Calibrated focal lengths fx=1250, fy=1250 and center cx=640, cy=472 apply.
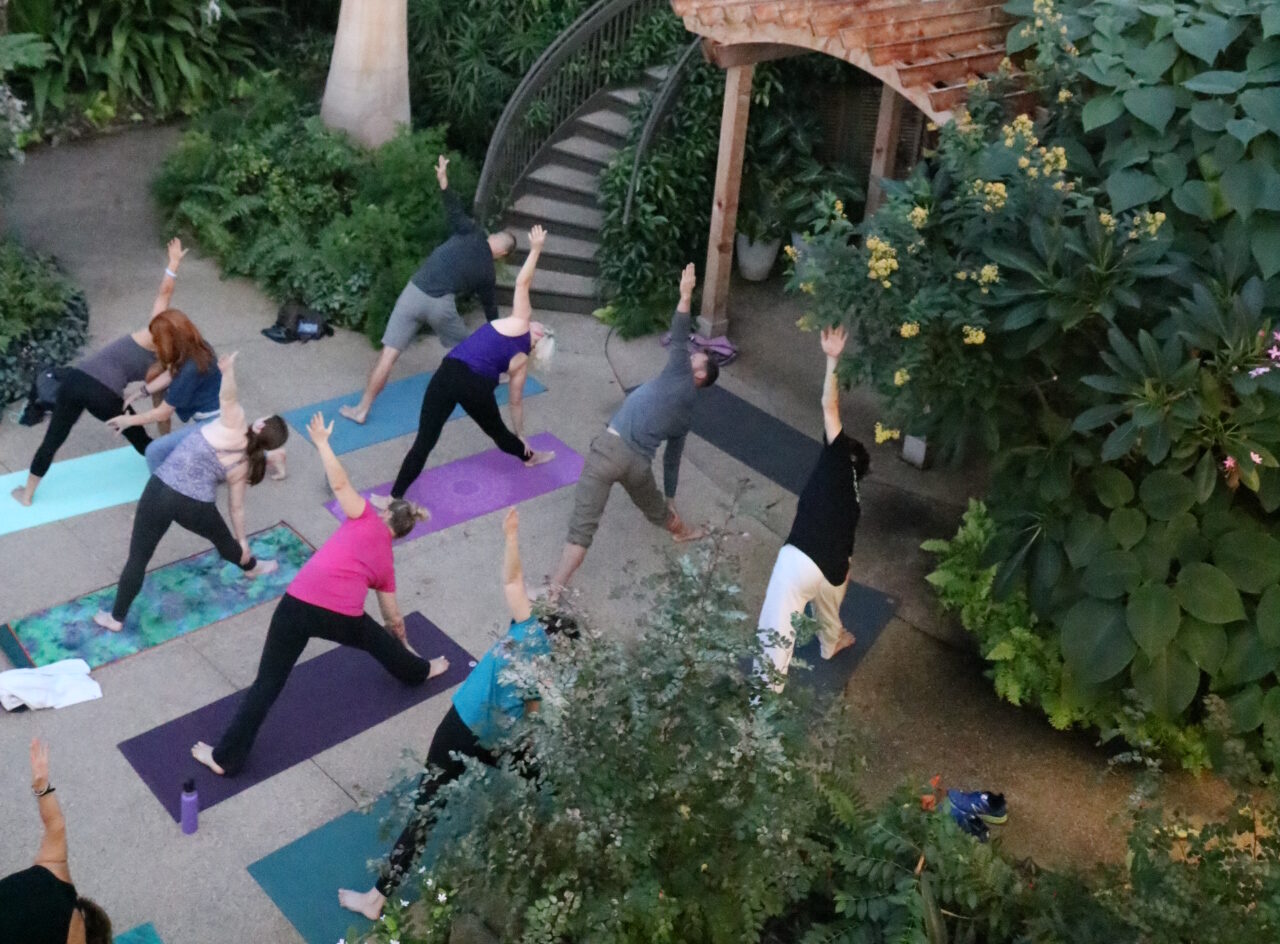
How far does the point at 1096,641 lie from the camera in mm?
5949

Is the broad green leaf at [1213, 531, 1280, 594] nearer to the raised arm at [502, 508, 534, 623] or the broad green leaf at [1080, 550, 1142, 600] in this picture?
the broad green leaf at [1080, 550, 1142, 600]

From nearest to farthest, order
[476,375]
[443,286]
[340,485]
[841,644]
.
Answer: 1. [340,485]
2. [841,644]
3. [476,375]
4. [443,286]

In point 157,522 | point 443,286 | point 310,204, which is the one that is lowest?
point 157,522

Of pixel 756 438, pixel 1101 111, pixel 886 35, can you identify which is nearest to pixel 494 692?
pixel 1101 111

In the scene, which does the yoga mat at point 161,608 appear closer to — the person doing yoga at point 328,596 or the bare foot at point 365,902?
the person doing yoga at point 328,596

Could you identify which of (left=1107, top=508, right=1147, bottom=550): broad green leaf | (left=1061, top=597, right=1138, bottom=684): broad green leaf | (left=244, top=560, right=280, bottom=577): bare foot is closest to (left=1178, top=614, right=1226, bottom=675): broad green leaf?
(left=1061, top=597, right=1138, bottom=684): broad green leaf

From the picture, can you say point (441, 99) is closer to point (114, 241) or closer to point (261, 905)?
point (114, 241)

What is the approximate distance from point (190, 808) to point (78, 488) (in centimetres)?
305

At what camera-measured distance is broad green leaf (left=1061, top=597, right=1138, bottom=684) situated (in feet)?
19.4

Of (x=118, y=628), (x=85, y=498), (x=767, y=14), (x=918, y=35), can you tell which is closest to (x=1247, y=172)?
(x=918, y=35)

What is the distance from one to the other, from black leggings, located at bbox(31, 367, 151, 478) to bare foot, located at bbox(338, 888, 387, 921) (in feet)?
11.5

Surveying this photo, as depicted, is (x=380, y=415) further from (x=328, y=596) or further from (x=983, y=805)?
(x=983, y=805)

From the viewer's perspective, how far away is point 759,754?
3758 mm

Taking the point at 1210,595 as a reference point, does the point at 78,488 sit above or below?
below
